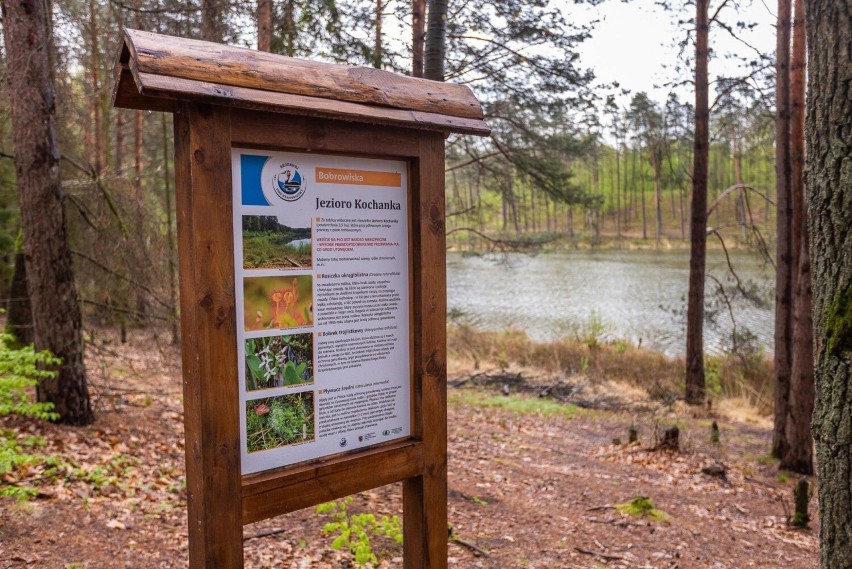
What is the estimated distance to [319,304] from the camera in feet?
7.79

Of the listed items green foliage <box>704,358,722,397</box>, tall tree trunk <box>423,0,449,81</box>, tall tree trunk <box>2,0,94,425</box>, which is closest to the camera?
tall tree trunk <box>2,0,94,425</box>

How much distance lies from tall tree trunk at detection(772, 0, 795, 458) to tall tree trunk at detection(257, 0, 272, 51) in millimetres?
6440

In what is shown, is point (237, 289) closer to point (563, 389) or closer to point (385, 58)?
point (385, 58)

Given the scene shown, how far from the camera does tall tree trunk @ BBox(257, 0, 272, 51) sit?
Answer: 789 cm

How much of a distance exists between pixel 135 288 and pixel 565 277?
920 inches

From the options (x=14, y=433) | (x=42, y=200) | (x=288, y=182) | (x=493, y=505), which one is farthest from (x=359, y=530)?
(x=42, y=200)

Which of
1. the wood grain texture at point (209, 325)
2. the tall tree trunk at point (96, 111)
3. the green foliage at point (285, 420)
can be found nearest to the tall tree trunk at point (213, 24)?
the tall tree trunk at point (96, 111)

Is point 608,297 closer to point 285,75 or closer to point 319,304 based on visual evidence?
point 319,304

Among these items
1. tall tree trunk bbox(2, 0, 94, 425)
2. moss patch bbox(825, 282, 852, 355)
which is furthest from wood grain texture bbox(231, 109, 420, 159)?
tall tree trunk bbox(2, 0, 94, 425)

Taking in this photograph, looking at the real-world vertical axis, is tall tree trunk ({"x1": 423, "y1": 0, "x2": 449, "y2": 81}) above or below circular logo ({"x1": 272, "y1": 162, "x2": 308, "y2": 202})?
above

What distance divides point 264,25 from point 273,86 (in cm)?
649

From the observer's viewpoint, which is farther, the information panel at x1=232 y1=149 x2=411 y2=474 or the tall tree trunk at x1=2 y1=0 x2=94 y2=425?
the tall tree trunk at x1=2 y1=0 x2=94 y2=425

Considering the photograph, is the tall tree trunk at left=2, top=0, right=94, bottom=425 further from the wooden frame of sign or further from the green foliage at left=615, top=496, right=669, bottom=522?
the green foliage at left=615, top=496, right=669, bottom=522

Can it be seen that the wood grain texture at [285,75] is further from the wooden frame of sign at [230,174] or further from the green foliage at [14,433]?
the green foliage at [14,433]
